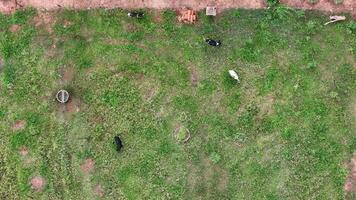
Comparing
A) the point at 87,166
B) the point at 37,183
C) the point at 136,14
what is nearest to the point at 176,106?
the point at 136,14

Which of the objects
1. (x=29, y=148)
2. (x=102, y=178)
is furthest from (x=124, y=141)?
(x=29, y=148)

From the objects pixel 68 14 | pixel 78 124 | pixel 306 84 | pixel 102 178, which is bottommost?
pixel 102 178

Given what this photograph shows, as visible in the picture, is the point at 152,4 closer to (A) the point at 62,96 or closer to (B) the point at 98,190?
(A) the point at 62,96

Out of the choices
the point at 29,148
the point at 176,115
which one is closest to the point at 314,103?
the point at 176,115

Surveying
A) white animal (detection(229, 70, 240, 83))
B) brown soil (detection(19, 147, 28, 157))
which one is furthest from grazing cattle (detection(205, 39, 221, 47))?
brown soil (detection(19, 147, 28, 157))

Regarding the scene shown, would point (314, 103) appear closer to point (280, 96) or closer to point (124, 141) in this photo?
point (280, 96)

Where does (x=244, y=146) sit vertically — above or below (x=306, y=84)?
below

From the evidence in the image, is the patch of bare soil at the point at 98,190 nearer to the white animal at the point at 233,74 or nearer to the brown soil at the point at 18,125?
the brown soil at the point at 18,125
